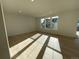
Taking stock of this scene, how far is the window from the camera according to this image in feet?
20.7

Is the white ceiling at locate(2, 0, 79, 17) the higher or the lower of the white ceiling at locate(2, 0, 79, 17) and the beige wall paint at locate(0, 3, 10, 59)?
the higher

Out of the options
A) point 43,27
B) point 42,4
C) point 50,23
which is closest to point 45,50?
point 42,4

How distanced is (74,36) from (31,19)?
5762 millimetres

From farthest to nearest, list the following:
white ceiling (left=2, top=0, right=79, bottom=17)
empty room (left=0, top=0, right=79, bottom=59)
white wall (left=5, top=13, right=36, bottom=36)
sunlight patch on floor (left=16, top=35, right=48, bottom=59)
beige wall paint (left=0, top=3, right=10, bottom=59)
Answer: white wall (left=5, top=13, right=36, bottom=36) → white ceiling (left=2, top=0, right=79, bottom=17) → empty room (left=0, top=0, right=79, bottom=59) → sunlight patch on floor (left=16, top=35, right=48, bottom=59) → beige wall paint (left=0, top=3, right=10, bottom=59)

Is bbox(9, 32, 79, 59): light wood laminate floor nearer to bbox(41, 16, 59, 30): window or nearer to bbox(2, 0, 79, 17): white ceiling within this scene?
bbox(2, 0, 79, 17): white ceiling

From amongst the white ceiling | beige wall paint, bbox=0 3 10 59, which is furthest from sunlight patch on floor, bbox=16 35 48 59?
the white ceiling

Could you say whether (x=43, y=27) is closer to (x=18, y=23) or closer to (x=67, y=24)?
(x=18, y=23)

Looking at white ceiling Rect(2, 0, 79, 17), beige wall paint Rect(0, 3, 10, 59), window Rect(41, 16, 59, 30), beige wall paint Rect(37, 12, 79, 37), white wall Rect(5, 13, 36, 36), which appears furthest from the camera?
window Rect(41, 16, 59, 30)

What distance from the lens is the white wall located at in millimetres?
6074

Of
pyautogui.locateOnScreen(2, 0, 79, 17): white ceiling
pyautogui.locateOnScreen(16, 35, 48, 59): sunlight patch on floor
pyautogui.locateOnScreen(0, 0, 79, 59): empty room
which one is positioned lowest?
pyautogui.locateOnScreen(16, 35, 48, 59): sunlight patch on floor

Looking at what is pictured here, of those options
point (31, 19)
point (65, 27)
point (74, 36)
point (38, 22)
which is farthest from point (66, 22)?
point (31, 19)

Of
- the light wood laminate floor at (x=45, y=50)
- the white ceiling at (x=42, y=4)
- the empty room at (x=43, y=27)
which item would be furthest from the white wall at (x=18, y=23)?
the light wood laminate floor at (x=45, y=50)

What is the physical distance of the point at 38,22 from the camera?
8.63m

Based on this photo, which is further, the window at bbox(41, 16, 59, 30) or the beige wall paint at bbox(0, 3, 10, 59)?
the window at bbox(41, 16, 59, 30)
